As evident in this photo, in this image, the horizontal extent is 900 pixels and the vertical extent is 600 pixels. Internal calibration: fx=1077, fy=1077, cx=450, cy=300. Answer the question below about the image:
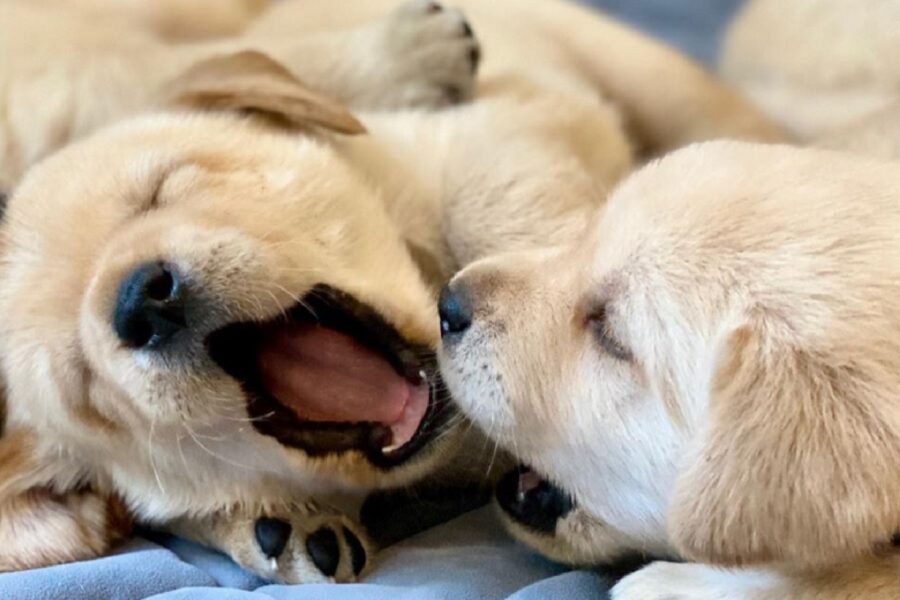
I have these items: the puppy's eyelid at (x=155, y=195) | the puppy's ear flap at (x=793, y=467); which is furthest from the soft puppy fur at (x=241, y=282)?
the puppy's ear flap at (x=793, y=467)

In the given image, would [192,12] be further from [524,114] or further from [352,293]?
[352,293]

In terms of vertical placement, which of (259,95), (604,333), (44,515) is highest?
(604,333)

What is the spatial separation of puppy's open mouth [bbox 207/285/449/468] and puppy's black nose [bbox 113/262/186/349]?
95 millimetres

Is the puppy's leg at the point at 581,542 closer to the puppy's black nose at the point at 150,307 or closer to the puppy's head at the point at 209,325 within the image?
the puppy's head at the point at 209,325

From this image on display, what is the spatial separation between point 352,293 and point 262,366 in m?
0.20

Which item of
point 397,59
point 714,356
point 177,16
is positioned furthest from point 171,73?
point 714,356

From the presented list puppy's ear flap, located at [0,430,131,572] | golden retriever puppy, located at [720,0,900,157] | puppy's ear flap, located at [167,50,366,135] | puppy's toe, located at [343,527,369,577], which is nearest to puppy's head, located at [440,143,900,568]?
puppy's toe, located at [343,527,369,577]

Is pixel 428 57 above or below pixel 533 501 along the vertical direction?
above

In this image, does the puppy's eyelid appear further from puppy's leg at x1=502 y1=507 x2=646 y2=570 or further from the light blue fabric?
puppy's leg at x1=502 y1=507 x2=646 y2=570

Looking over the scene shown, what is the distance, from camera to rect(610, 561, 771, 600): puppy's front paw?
1414 mm

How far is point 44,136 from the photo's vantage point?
97.5 inches

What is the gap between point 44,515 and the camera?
6.00 feet

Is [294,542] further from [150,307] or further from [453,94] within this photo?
[453,94]

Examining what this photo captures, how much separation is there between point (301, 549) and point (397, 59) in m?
1.21
